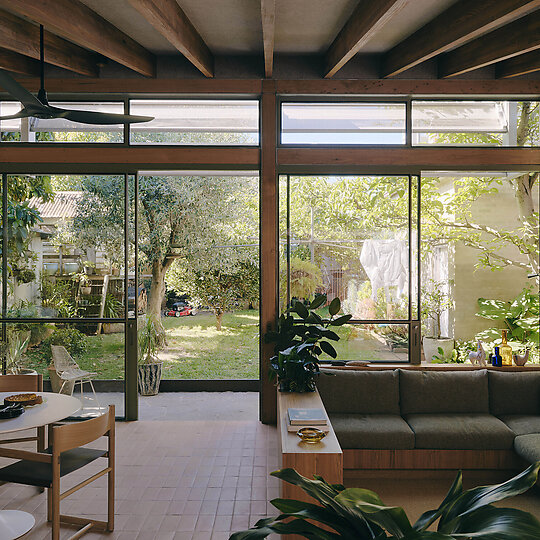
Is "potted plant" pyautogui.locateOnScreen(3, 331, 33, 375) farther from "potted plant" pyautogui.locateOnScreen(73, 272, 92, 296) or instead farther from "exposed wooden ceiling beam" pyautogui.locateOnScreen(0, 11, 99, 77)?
"exposed wooden ceiling beam" pyautogui.locateOnScreen(0, 11, 99, 77)

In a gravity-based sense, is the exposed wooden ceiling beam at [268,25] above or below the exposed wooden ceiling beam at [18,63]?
below

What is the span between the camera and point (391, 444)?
3.85 metres

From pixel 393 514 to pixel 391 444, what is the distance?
2.78 m

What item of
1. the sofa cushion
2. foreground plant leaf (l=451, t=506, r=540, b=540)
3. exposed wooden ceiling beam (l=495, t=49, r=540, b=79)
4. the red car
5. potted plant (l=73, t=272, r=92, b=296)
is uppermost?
exposed wooden ceiling beam (l=495, t=49, r=540, b=79)

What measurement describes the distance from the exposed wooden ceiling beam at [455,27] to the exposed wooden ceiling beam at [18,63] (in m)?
3.39

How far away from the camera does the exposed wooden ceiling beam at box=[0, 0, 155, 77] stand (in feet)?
10.5

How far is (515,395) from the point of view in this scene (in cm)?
433

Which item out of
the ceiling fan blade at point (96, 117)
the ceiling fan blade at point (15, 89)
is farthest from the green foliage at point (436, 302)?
the ceiling fan blade at point (15, 89)

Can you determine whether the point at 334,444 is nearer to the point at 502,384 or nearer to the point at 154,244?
the point at 502,384

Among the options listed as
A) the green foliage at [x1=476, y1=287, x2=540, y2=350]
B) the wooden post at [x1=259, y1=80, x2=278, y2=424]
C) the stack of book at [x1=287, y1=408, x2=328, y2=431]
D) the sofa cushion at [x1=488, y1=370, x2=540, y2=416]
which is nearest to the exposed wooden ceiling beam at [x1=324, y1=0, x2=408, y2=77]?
the wooden post at [x1=259, y1=80, x2=278, y2=424]

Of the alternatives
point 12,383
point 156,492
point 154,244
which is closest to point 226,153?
point 12,383

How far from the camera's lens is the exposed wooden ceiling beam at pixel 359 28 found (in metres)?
3.30

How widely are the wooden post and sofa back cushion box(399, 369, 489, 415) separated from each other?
1.37 m

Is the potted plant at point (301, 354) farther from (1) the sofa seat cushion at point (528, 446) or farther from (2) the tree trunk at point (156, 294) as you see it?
(2) the tree trunk at point (156, 294)
